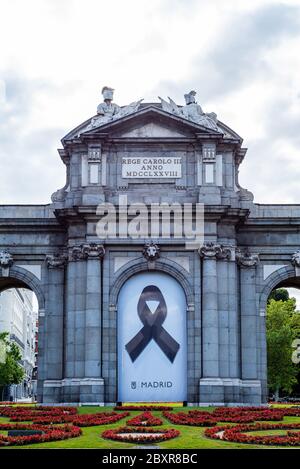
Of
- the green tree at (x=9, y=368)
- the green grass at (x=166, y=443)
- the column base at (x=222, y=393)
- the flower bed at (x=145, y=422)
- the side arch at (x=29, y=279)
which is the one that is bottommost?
the green grass at (x=166, y=443)

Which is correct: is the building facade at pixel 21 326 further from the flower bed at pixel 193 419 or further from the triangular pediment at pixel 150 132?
the flower bed at pixel 193 419

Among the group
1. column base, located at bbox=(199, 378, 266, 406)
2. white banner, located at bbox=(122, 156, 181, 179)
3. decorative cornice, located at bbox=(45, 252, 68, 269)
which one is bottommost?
column base, located at bbox=(199, 378, 266, 406)

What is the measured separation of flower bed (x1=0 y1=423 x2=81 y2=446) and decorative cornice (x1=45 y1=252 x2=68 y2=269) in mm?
19879

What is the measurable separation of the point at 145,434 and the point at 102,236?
69.6ft

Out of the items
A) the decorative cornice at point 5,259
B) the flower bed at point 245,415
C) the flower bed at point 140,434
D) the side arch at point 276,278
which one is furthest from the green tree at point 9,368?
the flower bed at point 140,434

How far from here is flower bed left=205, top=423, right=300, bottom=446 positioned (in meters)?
24.8

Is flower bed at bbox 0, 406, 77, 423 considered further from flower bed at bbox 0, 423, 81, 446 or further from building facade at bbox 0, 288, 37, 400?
building facade at bbox 0, 288, 37, 400

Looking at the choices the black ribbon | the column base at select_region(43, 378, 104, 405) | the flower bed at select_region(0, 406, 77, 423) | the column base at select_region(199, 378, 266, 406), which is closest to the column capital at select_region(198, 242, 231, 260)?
the black ribbon

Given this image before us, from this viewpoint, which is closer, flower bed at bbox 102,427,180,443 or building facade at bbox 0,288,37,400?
flower bed at bbox 102,427,180,443

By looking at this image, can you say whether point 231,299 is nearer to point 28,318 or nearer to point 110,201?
point 110,201

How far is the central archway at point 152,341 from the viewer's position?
47.2 m

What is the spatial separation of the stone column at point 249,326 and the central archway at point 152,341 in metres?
3.80
